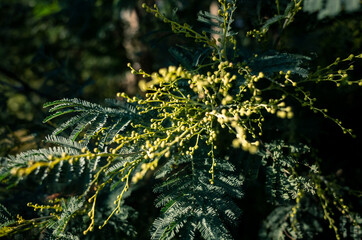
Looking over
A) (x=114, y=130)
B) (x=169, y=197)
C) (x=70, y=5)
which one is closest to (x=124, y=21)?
(x=70, y=5)

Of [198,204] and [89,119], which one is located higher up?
[89,119]

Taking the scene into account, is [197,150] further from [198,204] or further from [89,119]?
[89,119]

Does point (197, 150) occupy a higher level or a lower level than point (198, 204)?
higher

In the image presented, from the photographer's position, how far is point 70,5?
3092mm

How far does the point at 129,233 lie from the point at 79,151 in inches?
30.1

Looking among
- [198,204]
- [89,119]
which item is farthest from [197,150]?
[89,119]

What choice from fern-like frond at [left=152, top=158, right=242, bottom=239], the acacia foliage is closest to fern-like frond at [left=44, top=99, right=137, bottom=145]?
the acacia foliage

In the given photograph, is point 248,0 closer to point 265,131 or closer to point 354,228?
point 265,131

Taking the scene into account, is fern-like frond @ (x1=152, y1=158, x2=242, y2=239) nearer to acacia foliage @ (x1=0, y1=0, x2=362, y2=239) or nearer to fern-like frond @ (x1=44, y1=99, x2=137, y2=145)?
acacia foliage @ (x1=0, y1=0, x2=362, y2=239)

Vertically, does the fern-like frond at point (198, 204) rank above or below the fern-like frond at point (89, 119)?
below

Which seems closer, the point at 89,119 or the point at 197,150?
the point at 89,119

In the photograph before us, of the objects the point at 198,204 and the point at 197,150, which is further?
the point at 197,150

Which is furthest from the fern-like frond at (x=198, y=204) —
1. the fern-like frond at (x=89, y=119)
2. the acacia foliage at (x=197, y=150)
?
the fern-like frond at (x=89, y=119)

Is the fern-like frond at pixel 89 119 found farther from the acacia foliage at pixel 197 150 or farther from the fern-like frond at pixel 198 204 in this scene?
the fern-like frond at pixel 198 204
